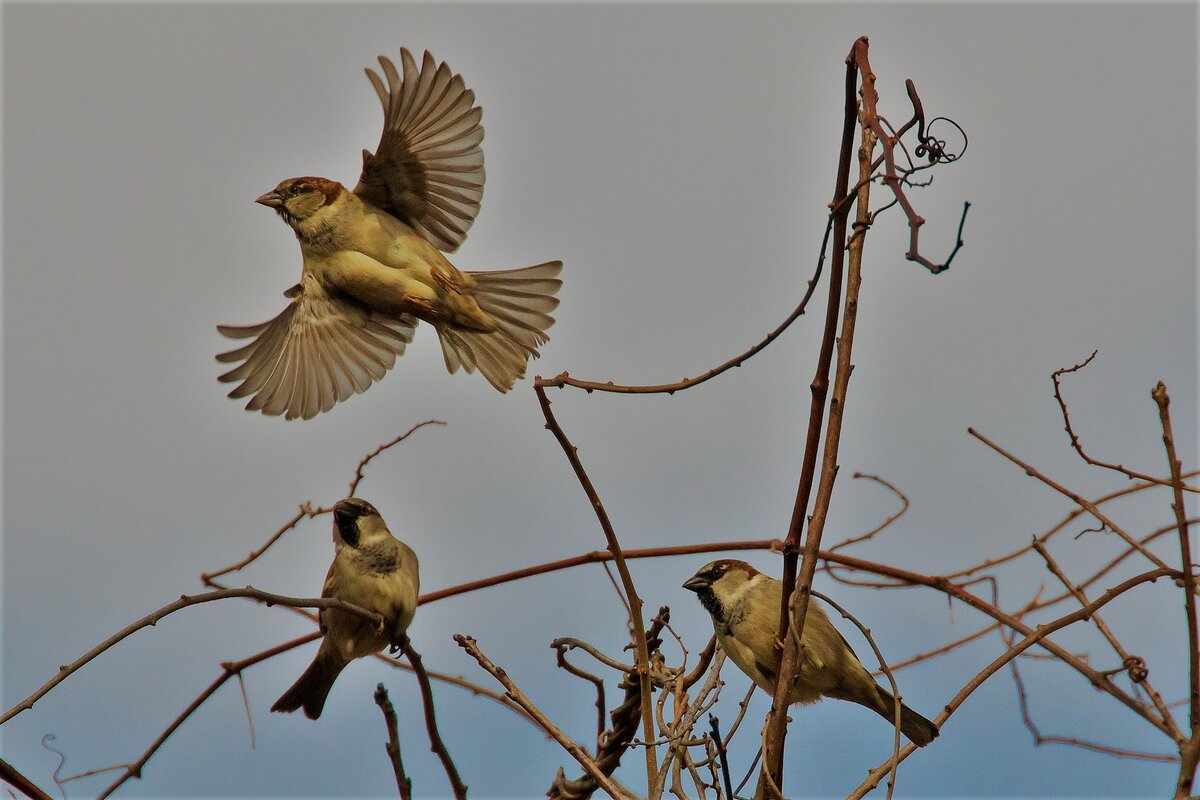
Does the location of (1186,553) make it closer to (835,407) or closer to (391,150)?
(835,407)

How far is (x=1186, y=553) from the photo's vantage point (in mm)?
1808

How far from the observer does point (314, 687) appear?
10.6 ft

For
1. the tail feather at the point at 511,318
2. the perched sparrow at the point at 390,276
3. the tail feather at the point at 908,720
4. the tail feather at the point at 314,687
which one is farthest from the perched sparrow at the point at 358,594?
the tail feather at the point at 908,720

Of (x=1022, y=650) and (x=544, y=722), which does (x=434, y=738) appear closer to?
(x=544, y=722)

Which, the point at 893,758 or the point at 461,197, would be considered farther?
the point at 461,197

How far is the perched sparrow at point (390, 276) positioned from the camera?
12.3ft

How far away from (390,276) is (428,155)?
41 centimetres

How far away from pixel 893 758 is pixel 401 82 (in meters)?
2.47

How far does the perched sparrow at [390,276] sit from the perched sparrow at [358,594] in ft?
1.65

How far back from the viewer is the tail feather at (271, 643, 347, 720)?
318 centimetres

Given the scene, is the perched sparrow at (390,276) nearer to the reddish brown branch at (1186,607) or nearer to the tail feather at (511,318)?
the tail feather at (511,318)

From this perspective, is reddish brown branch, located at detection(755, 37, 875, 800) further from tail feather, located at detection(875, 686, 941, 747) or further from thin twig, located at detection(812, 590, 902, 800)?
tail feather, located at detection(875, 686, 941, 747)

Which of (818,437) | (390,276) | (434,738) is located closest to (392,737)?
(434,738)

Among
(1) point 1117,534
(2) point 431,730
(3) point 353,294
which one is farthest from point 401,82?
(1) point 1117,534
